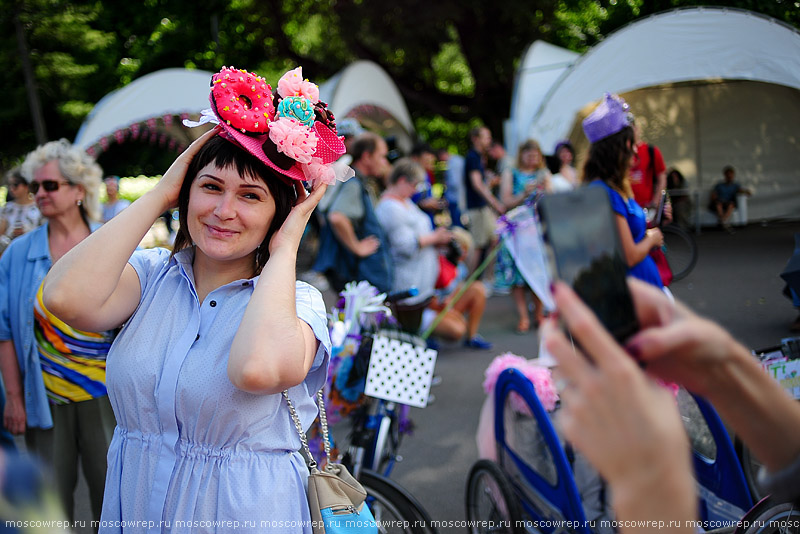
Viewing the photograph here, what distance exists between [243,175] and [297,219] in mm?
184

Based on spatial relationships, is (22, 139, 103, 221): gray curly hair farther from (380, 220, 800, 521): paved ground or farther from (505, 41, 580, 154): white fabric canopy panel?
(505, 41, 580, 154): white fabric canopy panel

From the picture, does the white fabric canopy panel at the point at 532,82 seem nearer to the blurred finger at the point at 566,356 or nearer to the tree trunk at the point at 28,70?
the tree trunk at the point at 28,70

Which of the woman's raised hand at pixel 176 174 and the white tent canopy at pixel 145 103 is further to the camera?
the white tent canopy at pixel 145 103

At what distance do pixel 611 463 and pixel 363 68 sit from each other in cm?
1427

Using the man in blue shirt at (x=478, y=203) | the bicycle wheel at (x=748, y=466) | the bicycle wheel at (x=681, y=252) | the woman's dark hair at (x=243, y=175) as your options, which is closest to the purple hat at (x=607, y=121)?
the bicycle wheel at (x=748, y=466)

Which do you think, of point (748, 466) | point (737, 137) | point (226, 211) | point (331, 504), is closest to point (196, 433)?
point (331, 504)

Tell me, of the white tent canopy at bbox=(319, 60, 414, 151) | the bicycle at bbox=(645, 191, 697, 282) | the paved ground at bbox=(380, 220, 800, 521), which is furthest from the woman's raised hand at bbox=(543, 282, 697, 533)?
the white tent canopy at bbox=(319, 60, 414, 151)

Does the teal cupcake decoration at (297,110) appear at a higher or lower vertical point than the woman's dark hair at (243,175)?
higher

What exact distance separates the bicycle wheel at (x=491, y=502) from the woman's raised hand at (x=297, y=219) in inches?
59.5

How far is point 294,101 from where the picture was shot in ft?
5.66

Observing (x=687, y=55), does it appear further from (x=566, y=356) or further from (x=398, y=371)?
(x=566, y=356)

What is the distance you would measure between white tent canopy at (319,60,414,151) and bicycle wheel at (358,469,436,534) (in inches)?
404

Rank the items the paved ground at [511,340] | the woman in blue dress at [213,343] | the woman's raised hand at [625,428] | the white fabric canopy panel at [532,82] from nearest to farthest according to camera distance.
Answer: the woman's raised hand at [625,428]
the woman in blue dress at [213,343]
the paved ground at [511,340]
the white fabric canopy panel at [532,82]

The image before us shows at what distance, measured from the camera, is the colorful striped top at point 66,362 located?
2.68 m
